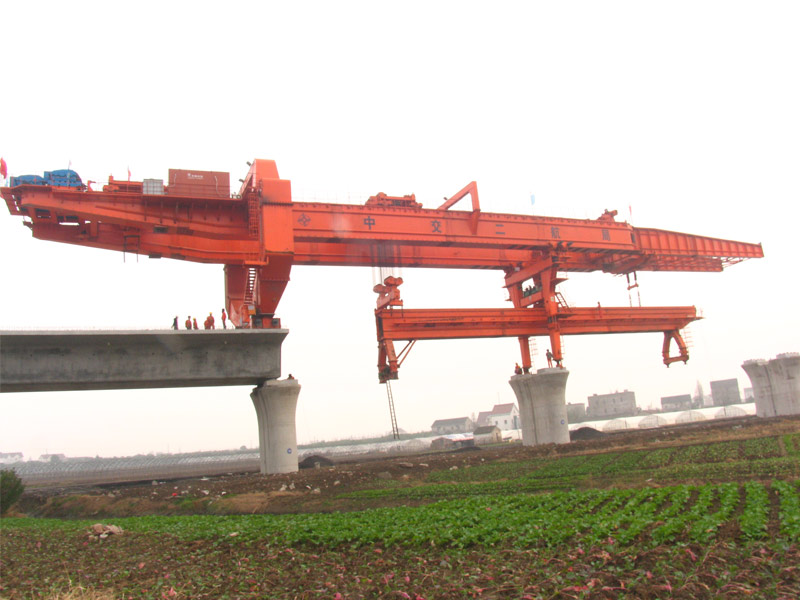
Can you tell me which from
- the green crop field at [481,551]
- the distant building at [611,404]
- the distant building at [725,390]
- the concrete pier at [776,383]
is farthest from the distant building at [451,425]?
the green crop field at [481,551]

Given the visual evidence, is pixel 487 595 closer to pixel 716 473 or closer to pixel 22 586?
pixel 22 586

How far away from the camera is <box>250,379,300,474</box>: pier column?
81.0 feet

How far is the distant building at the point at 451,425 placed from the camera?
13812 centimetres

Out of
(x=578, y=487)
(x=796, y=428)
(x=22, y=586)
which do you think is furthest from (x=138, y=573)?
(x=796, y=428)

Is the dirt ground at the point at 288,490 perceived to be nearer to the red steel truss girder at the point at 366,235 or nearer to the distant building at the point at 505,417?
the red steel truss girder at the point at 366,235

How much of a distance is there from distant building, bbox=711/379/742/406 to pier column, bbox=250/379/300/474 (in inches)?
4409

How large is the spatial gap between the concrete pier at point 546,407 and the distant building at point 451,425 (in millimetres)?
108442

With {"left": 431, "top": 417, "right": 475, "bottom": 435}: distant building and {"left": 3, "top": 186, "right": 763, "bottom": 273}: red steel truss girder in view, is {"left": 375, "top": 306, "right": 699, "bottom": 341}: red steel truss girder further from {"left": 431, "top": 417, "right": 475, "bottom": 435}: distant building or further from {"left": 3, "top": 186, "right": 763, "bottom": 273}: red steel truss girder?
{"left": 431, "top": 417, "right": 475, "bottom": 435}: distant building

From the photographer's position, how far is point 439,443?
63.0 metres

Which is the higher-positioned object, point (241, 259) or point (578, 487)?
point (241, 259)

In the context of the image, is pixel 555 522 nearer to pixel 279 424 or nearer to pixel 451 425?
pixel 279 424

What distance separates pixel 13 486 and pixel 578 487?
22.9 metres

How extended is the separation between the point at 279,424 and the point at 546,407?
13742 mm

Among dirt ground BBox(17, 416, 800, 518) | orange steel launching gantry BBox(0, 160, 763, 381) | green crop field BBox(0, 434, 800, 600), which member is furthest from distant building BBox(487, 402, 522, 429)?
green crop field BBox(0, 434, 800, 600)
